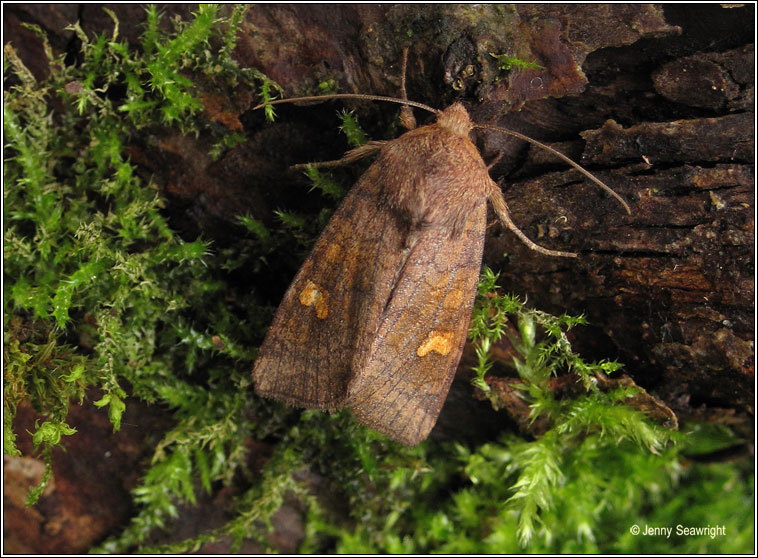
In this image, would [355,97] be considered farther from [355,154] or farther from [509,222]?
[509,222]

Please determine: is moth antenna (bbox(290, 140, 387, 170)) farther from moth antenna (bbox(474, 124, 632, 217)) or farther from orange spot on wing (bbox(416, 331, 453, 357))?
orange spot on wing (bbox(416, 331, 453, 357))

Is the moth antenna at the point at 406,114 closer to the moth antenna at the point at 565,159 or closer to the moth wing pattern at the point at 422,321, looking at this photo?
the moth antenna at the point at 565,159

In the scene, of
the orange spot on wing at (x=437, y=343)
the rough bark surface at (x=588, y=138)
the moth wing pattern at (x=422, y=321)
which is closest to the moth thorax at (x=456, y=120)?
the rough bark surface at (x=588, y=138)

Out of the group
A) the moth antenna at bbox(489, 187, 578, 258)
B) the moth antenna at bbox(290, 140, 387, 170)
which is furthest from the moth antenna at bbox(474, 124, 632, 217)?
the moth antenna at bbox(290, 140, 387, 170)

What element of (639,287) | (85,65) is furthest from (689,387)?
(85,65)

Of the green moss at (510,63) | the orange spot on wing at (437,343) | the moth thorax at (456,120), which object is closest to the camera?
the green moss at (510,63)

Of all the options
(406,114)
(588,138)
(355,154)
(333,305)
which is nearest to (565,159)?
(588,138)
